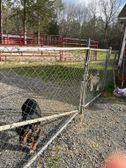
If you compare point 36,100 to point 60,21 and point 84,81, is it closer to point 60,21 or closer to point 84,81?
point 84,81

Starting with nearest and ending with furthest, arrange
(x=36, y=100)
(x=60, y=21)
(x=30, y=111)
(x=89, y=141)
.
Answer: (x=30, y=111) < (x=89, y=141) < (x=36, y=100) < (x=60, y=21)

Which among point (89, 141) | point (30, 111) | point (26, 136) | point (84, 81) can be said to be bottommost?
point (89, 141)

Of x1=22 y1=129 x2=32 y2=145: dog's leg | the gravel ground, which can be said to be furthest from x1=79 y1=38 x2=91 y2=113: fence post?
x1=22 y1=129 x2=32 y2=145: dog's leg

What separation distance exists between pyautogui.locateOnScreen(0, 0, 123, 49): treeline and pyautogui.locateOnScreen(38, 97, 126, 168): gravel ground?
21456 mm

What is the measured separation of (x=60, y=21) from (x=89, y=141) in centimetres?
5642

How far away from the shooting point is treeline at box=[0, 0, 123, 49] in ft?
101

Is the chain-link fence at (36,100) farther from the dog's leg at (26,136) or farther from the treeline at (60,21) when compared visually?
the treeline at (60,21)

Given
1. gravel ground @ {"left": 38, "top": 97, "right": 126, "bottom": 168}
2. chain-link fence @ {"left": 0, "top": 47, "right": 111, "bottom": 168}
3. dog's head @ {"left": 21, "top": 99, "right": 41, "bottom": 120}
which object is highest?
dog's head @ {"left": 21, "top": 99, "right": 41, "bottom": 120}

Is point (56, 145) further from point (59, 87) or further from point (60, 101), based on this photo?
point (59, 87)

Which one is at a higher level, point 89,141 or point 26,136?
point 26,136

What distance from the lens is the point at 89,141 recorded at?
4.43 metres

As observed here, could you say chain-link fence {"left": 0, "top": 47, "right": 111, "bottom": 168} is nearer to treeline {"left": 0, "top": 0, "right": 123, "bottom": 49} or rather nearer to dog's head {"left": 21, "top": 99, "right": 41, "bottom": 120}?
dog's head {"left": 21, "top": 99, "right": 41, "bottom": 120}

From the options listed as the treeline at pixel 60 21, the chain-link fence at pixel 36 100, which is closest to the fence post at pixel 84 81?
the chain-link fence at pixel 36 100

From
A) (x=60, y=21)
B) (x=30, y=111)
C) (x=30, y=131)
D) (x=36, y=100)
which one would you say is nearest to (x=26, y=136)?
(x=30, y=131)
